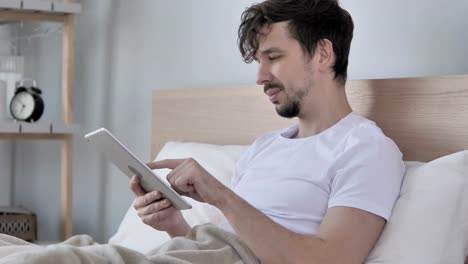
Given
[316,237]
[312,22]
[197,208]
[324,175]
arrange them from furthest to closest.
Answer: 1. [197,208]
2. [312,22]
3. [324,175]
4. [316,237]

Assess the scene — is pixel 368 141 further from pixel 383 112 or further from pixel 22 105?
pixel 22 105

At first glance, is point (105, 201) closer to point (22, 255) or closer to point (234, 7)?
point (234, 7)

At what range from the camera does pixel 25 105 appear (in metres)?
2.92

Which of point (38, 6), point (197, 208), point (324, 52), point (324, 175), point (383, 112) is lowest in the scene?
point (197, 208)

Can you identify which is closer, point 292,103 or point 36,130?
point 292,103

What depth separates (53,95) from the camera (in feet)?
11.2

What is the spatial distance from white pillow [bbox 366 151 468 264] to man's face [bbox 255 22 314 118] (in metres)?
0.33

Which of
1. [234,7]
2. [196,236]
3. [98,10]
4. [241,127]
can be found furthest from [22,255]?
[98,10]

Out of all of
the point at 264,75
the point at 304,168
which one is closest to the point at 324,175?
the point at 304,168

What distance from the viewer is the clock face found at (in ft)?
9.55

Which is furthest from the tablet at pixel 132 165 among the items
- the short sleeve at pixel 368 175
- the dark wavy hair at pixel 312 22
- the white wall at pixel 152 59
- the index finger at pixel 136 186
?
the white wall at pixel 152 59

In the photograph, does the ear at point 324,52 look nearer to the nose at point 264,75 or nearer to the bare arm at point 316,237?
the nose at point 264,75

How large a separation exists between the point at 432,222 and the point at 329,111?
1.17 feet

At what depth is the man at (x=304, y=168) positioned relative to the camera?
1.42 m
